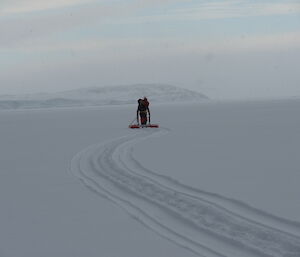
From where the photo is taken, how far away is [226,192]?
6.44 metres

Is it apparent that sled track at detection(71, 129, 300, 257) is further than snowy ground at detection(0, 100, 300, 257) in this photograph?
No

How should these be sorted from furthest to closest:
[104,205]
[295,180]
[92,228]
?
1. [295,180]
2. [104,205]
3. [92,228]

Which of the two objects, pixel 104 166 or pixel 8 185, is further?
pixel 104 166

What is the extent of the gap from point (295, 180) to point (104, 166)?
4069mm

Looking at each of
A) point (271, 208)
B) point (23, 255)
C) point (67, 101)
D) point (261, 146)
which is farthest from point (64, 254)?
point (67, 101)

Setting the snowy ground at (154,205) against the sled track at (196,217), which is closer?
the sled track at (196,217)

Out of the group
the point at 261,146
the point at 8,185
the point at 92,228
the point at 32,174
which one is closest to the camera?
the point at 92,228

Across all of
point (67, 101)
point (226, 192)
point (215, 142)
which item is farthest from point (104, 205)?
point (67, 101)

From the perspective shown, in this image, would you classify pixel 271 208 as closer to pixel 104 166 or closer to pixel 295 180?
pixel 295 180

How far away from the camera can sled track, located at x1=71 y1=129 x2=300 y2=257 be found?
4.36 meters

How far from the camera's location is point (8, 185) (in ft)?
26.0

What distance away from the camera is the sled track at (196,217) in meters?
4.36

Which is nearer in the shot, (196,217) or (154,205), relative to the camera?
(196,217)

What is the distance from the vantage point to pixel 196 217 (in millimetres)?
5441
